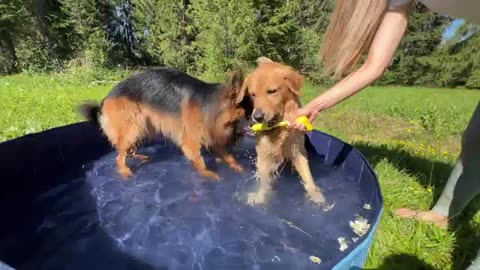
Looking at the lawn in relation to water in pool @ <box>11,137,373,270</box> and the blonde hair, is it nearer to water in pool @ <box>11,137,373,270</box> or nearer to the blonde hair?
water in pool @ <box>11,137,373,270</box>

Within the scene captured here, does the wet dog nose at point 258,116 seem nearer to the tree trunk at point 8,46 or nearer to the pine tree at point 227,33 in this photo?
the pine tree at point 227,33

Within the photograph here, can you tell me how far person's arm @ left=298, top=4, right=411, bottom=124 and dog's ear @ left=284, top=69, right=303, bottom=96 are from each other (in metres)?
0.91

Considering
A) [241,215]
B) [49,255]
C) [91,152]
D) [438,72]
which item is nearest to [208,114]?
[241,215]

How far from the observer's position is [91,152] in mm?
4820

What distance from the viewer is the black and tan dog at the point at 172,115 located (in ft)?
13.6

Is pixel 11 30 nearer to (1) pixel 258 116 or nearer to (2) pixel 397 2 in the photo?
(1) pixel 258 116

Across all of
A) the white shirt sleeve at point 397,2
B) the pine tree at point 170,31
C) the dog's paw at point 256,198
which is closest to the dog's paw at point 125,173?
the dog's paw at point 256,198

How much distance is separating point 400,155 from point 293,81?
1908 millimetres

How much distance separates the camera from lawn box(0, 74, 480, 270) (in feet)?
9.00

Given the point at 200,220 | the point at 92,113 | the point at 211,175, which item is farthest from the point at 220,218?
the point at 92,113

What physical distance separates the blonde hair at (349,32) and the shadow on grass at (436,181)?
4.73 feet

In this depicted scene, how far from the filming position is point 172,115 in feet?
14.6

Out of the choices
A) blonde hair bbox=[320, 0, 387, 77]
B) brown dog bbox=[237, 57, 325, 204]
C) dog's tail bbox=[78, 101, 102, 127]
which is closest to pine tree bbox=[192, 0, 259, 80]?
dog's tail bbox=[78, 101, 102, 127]

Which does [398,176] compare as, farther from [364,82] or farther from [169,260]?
[169,260]
